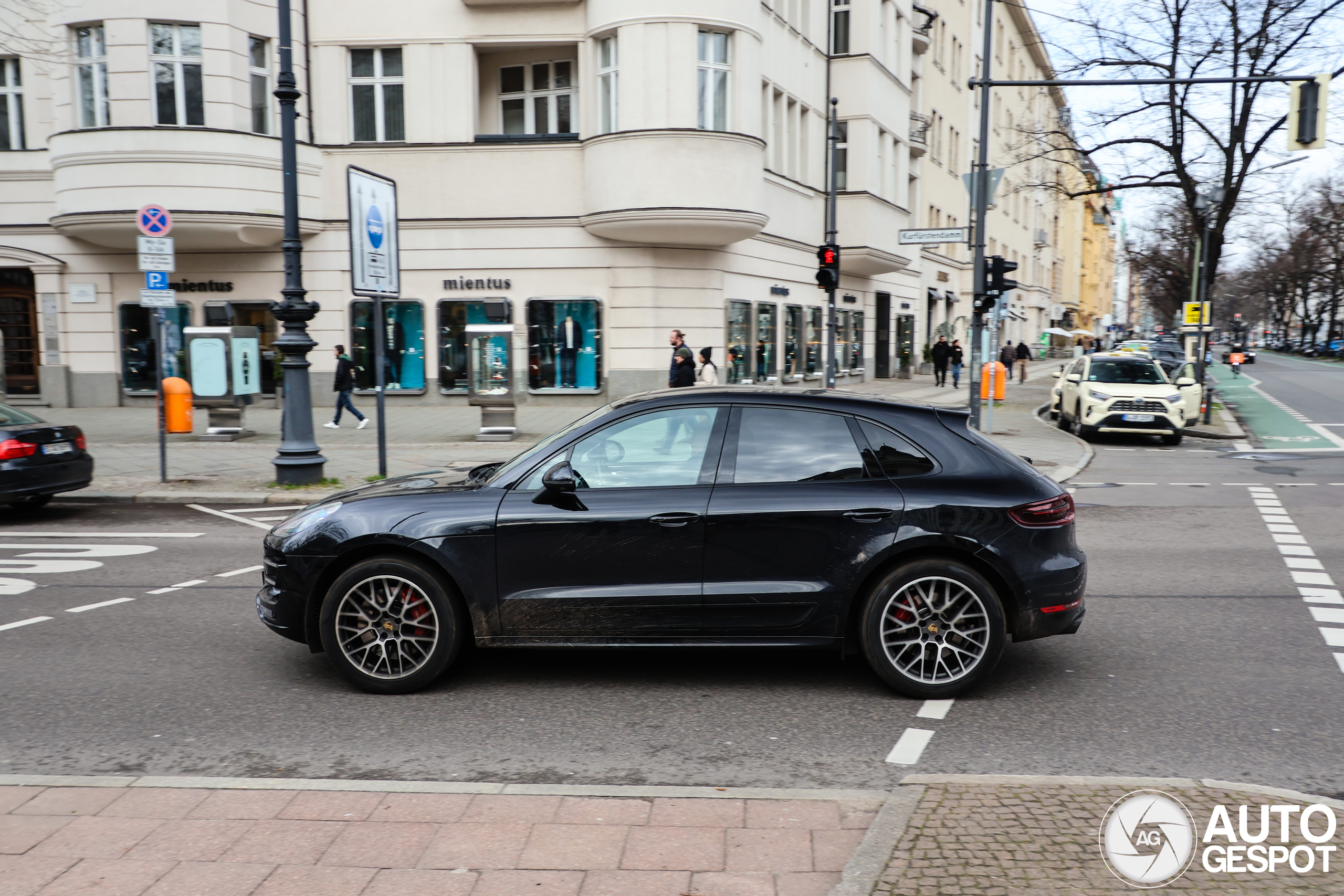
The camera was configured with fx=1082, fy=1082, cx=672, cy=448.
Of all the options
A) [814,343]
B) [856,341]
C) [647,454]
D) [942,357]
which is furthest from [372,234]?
[942,357]

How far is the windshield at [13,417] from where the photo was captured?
10.7 metres

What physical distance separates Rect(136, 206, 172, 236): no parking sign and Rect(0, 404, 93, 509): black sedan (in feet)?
9.24

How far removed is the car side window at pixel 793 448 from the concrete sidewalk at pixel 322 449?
2978mm

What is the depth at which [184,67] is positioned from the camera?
71.7 ft

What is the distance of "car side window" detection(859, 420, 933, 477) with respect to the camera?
17.4ft

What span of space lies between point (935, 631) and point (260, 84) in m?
22.1

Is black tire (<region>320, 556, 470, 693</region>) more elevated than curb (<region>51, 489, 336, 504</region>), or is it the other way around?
black tire (<region>320, 556, 470, 693</region>)

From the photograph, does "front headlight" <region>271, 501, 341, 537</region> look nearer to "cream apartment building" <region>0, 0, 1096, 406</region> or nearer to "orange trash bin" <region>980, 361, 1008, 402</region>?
"orange trash bin" <region>980, 361, 1008, 402</region>

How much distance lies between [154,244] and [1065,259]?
102506mm

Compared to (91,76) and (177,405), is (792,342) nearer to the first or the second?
(177,405)

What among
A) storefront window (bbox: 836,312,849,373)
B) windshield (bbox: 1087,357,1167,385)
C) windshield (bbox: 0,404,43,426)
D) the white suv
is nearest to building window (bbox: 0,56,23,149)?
windshield (bbox: 0,404,43,426)

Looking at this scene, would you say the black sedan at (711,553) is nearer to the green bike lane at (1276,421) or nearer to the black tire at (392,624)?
the black tire at (392,624)

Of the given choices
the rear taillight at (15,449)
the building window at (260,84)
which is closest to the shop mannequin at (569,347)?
the building window at (260,84)

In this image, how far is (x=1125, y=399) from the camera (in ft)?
64.1
